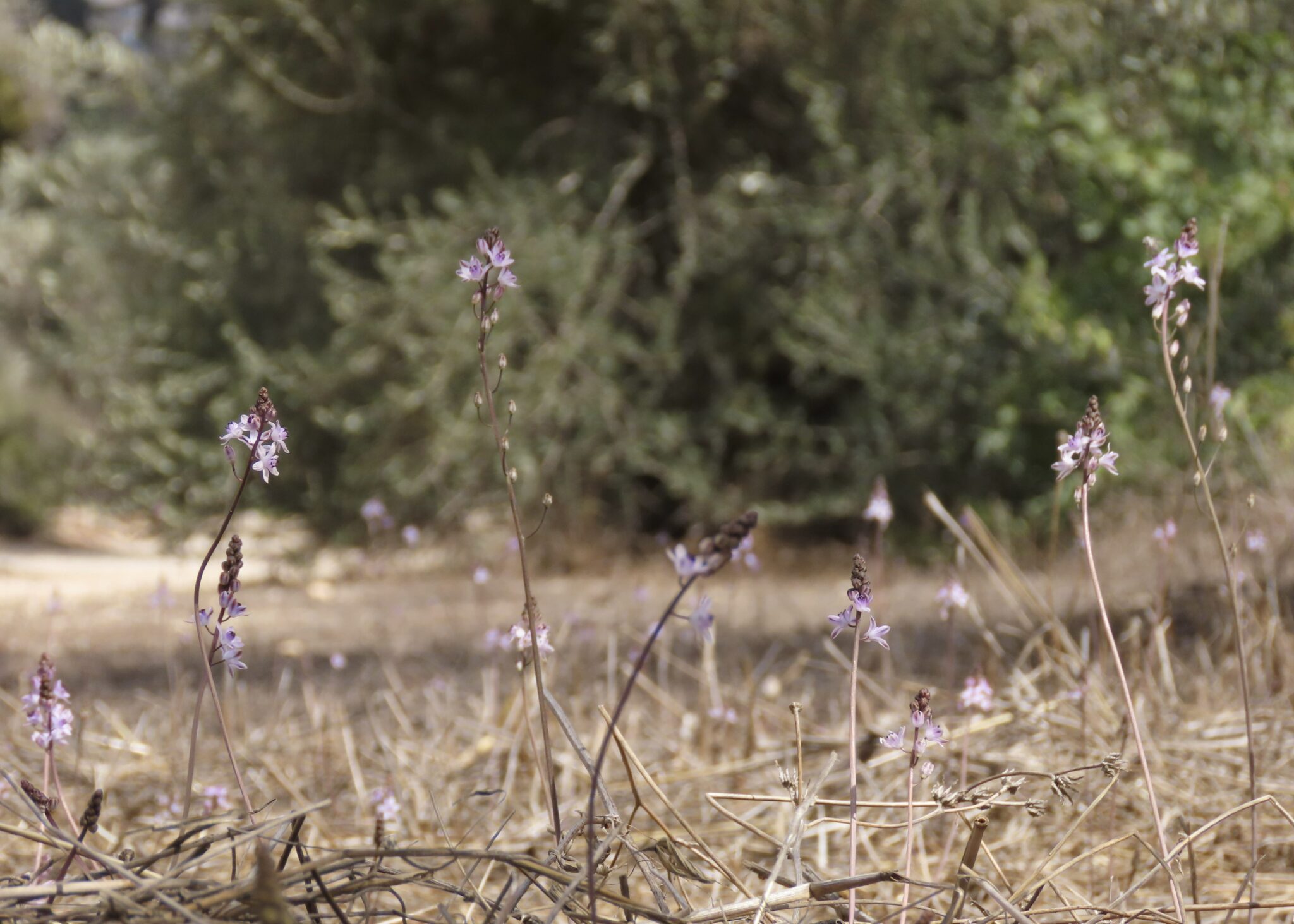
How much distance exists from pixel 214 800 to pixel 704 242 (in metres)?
5.29

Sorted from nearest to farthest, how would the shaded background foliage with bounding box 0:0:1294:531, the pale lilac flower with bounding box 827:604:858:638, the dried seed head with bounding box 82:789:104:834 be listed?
1. the dried seed head with bounding box 82:789:104:834
2. the pale lilac flower with bounding box 827:604:858:638
3. the shaded background foliage with bounding box 0:0:1294:531

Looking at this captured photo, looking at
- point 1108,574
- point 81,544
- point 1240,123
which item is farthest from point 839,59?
point 81,544

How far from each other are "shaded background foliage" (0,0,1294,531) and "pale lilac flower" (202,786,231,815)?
4.23 m

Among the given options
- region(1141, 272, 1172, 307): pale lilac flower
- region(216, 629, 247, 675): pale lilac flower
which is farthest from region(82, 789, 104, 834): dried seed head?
region(1141, 272, 1172, 307): pale lilac flower

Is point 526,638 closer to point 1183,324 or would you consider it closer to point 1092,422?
point 1092,422

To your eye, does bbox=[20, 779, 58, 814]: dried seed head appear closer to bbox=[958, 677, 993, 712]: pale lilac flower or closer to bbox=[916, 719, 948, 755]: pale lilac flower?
bbox=[916, 719, 948, 755]: pale lilac flower

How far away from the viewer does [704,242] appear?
6.79m

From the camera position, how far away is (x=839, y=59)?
21.7ft

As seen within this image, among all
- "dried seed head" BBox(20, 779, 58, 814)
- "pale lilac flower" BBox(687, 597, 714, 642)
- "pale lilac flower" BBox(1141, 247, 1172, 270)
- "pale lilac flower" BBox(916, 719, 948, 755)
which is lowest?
"dried seed head" BBox(20, 779, 58, 814)

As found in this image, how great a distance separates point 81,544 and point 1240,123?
36.2ft

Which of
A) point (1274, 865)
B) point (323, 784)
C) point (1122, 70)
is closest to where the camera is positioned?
point (1274, 865)

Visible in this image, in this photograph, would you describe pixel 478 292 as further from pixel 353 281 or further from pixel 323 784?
pixel 353 281

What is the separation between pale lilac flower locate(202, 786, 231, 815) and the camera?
5.90 ft

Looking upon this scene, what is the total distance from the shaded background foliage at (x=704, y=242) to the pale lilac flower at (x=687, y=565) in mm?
4845
